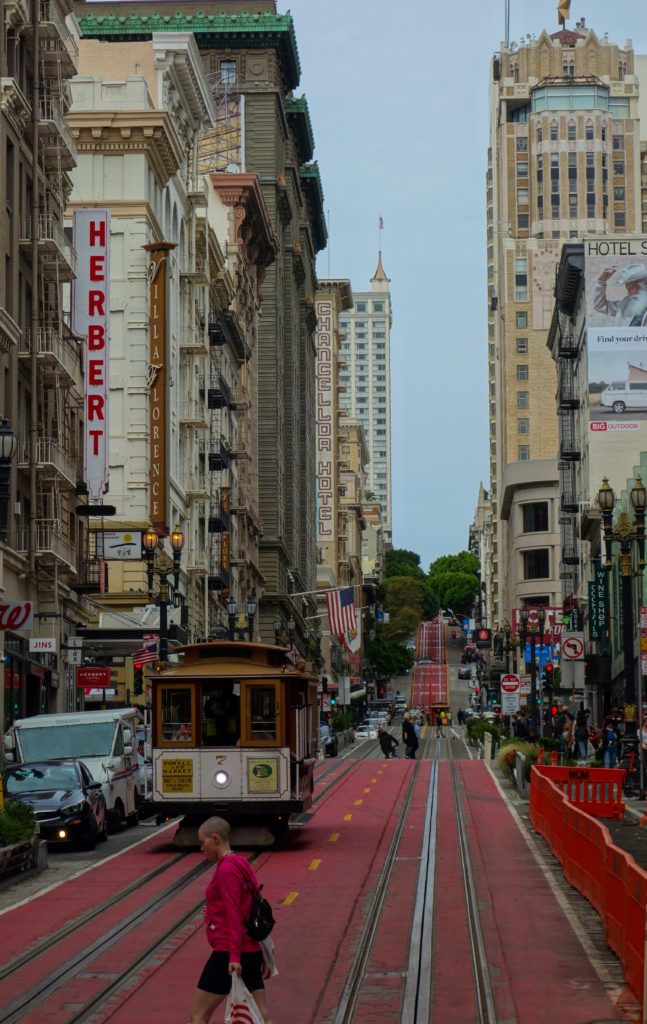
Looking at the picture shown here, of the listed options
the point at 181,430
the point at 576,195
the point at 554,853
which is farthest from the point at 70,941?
the point at 576,195

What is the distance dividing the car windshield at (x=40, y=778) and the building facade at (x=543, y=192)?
466 feet

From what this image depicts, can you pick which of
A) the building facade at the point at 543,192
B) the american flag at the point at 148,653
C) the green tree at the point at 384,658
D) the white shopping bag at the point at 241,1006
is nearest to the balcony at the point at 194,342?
the american flag at the point at 148,653

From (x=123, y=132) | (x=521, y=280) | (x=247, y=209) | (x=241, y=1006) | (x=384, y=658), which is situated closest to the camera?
(x=241, y=1006)

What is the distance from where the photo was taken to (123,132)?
220 feet

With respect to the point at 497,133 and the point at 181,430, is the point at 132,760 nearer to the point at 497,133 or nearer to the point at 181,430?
the point at 181,430

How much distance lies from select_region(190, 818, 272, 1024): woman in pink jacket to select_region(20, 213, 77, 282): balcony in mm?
41382

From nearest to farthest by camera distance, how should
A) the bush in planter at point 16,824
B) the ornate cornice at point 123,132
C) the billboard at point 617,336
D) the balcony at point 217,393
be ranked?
the bush in planter at point 16,824, the ornate cornice at point 123,132, the balcony at point 217,393, the billboard at point 617,336

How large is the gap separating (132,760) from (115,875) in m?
10.3

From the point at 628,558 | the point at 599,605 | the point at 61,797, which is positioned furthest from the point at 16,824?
the point at 599,605

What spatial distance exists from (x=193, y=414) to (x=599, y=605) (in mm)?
21239

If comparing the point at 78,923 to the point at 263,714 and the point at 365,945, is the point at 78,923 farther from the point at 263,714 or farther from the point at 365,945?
the point at 263,714

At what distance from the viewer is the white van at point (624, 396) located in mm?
99062

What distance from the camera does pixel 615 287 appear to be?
100500 mm

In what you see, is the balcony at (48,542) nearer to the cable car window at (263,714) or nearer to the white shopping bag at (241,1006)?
the cable car window at (263,714)
